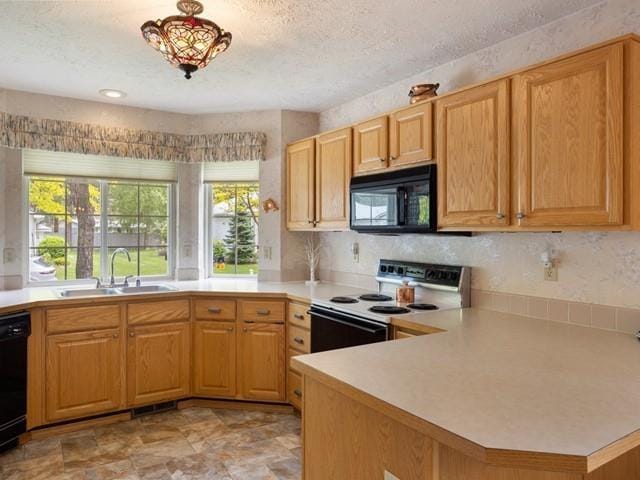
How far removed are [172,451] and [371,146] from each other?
7.42 ft

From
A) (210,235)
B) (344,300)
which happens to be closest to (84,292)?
(210,235)

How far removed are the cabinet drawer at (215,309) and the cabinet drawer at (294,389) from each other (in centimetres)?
61

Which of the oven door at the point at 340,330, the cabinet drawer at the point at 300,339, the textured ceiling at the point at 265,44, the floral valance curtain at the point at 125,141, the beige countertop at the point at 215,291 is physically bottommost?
the cabinet drawer at the point at 300,339

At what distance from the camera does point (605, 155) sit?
1.82 meters

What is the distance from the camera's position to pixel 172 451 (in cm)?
280

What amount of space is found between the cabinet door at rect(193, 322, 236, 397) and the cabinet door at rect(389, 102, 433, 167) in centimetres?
174

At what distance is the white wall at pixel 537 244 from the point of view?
209 cm

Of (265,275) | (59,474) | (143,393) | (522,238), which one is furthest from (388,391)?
(265,275)

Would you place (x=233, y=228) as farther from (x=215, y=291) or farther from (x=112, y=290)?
(x=112, y=290)

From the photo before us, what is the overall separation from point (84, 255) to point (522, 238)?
3371 millimetres

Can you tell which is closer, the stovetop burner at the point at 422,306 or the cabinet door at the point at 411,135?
the cabinet door at the point at 411,135

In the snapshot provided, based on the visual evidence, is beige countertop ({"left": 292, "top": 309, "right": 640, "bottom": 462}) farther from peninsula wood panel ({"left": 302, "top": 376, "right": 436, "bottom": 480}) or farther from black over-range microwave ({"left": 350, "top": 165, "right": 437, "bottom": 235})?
black over-range microwave ({"left": 350, "top": 165, "right": 437, "bottom": 235})

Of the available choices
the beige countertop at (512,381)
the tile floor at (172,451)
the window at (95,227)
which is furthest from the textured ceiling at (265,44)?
the tile floor at (172,451)

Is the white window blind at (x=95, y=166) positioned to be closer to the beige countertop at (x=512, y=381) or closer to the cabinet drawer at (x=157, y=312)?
the cabinet drawer at (x=157, y=312)
